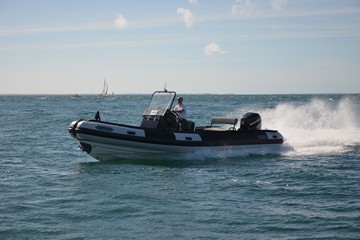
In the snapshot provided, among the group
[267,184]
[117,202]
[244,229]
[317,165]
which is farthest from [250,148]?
[244,229]

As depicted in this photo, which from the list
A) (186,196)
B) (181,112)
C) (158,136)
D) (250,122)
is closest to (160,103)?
(181,112)

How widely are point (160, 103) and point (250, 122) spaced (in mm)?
2917

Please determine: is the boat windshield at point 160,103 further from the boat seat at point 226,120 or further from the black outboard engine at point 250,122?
the black outboard engine at point 250,122

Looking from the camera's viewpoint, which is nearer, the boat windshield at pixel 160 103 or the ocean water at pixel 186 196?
the ocean water at pixel 186 196

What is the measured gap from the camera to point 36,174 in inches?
535

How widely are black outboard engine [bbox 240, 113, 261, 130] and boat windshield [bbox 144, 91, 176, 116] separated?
7.87 feet

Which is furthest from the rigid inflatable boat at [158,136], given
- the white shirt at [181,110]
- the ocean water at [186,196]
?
the ocean water at [186,196]

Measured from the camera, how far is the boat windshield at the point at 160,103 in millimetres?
15555

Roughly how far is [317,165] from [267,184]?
3.08 meters

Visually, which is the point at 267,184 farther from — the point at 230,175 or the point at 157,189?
the point at 157,189

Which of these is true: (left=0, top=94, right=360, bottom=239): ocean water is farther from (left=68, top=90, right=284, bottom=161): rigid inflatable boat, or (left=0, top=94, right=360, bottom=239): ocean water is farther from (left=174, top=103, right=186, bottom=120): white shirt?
(left=174, top=103, right=186, bottom=120): white shirt

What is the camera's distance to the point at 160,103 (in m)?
15.8

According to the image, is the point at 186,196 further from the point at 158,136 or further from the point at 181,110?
the point at 181,110

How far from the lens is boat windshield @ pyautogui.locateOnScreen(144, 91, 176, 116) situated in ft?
51.0
